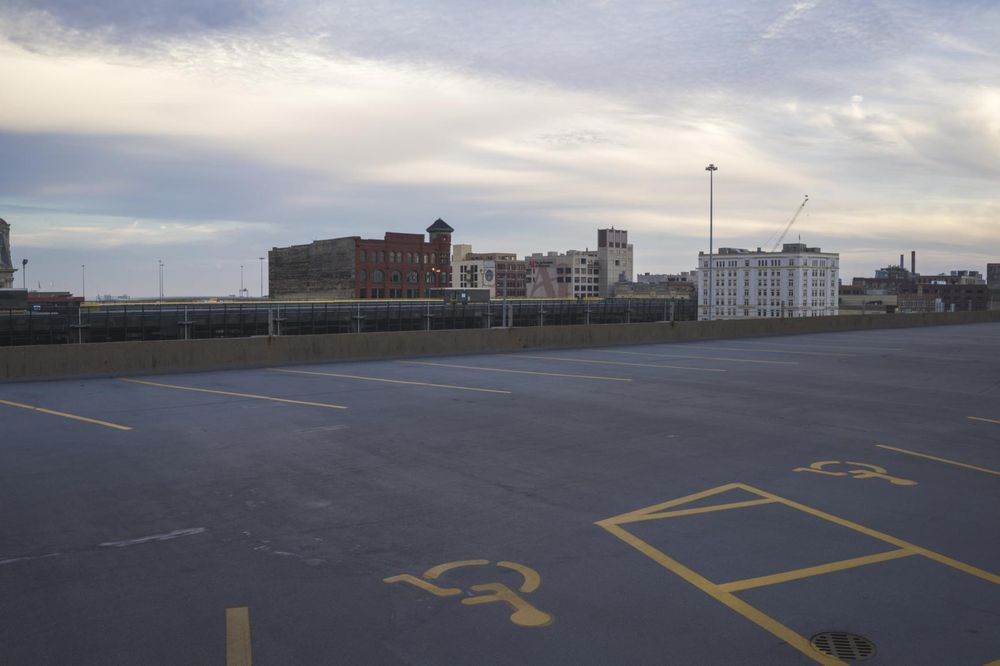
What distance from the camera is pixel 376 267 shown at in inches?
5320

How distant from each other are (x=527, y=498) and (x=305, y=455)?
12.9 ft

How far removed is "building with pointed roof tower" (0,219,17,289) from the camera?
113475 millimetres

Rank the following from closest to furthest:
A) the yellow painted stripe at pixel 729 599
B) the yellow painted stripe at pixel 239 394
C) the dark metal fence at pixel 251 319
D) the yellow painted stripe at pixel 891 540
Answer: the yellow painted stripe at pixel 729 599, the yellow painted stripe at pixel 891 540, the yellow painted stripe at pixel 239 394, the dark metal fence at pixel 251 319

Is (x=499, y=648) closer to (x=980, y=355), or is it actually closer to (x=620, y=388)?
(x=620, y=388)

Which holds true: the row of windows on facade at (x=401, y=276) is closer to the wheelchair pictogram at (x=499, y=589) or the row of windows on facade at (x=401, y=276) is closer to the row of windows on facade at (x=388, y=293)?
the row of windows on facade at (x=388, y=293)

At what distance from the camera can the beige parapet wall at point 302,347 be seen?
2080cm

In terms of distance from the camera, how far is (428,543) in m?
7.23

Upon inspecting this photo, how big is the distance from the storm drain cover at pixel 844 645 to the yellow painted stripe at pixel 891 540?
1.91 meters

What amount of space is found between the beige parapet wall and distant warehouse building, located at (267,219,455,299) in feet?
329

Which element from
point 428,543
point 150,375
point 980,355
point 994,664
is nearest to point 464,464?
point 428,543

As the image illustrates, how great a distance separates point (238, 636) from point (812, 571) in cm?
463

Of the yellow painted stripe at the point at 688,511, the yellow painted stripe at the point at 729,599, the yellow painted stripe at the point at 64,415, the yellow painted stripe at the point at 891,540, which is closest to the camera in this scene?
the yellow painted stripe at the point at 729,599

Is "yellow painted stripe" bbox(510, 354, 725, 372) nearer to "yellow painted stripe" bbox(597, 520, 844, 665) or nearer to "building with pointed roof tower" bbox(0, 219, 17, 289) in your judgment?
"yellow painted stripe" bbox(597, 520, 844, 665)

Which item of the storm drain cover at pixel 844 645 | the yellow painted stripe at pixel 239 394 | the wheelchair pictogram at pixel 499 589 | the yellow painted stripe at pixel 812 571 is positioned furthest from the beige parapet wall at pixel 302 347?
the storm drain cover at pixel 844 645
